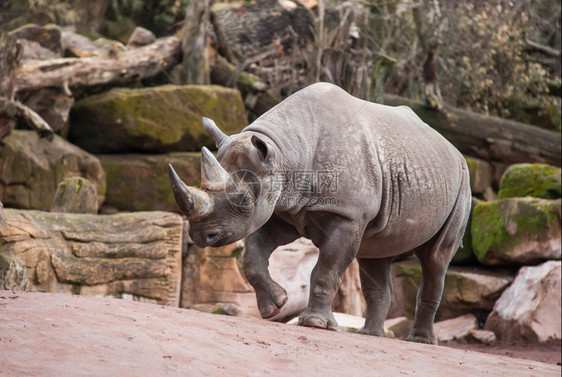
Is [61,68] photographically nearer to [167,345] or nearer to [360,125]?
[360,125]

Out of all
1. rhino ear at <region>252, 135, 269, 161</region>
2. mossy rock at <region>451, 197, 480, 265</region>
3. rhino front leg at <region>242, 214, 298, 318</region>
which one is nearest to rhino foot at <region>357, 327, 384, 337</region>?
rhino front leg at <region>242, 214, 298, 318</region>

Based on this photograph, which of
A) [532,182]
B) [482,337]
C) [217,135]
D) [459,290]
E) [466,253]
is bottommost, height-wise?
[482,337]

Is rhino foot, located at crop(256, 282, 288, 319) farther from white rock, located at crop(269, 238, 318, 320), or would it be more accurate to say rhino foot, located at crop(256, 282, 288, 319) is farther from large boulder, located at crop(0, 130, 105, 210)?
large boulder, located at crop(0, 130, 105, 210)

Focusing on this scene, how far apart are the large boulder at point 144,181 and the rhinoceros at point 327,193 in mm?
5774

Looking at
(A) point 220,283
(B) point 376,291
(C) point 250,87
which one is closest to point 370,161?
(B) point 376,291

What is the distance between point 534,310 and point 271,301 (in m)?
5.55

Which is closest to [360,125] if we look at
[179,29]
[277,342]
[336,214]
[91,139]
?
[336,214]

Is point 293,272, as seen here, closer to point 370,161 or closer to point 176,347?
point 370,161

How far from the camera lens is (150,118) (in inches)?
483

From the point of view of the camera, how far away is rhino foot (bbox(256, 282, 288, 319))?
5.56m

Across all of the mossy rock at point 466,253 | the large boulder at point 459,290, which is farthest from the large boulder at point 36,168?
the mossy rock at point 466,253

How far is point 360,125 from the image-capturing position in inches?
236

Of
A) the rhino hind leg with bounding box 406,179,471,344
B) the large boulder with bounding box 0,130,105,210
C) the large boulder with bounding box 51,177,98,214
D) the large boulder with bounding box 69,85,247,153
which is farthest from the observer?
the large boulder with bounding box 69,85,247,153

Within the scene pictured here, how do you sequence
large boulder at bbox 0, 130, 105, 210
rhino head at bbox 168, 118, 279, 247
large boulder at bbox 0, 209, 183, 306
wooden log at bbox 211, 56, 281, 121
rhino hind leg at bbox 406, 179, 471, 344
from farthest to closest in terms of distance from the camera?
wooden log at bbox 211, 56, 281, 121 → large boulder at bbox 0, 130, 105, 210 → large boulder at bbox 0, 209, 183, 306 → rhino hind leg at bbox 406, 179, 471, 344 → rhino head at bbox 168, 118, 279, 247
